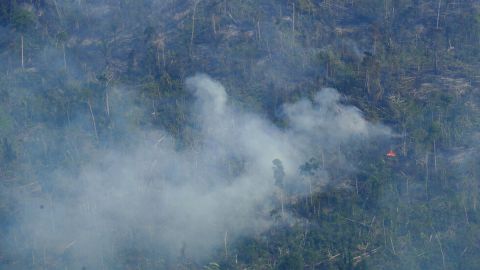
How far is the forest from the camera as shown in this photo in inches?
2072

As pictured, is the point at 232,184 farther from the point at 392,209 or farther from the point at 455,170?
the point at 455,170

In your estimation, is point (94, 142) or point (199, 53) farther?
point (199, 53)

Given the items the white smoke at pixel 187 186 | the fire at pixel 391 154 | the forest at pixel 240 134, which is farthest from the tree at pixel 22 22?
the fire at pixel 391 154

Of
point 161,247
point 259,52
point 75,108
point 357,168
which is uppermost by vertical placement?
point 259,52

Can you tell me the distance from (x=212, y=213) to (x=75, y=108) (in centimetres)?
2174

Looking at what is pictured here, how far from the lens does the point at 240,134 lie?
6288 cm

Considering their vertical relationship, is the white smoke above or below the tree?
below

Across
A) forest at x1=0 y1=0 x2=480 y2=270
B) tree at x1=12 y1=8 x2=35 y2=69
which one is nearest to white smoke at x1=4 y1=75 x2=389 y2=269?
forest at x1=0 y1=0 x2=480 y2=270

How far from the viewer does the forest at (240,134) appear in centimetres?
5262

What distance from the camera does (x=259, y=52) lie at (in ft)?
234

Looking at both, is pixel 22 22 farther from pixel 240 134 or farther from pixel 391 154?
pixel 391 154

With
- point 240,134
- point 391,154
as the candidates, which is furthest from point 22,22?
point 391,154

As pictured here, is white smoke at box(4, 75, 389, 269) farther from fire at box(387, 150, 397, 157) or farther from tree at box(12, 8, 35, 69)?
tree at box(12, 8, 35, 69)

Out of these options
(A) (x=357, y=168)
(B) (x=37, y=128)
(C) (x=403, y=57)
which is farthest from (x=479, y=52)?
(B) (x=37, y=128)
